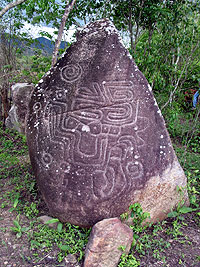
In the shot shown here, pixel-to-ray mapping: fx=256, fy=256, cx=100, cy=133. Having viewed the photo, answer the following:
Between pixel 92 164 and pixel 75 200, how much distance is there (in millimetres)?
385

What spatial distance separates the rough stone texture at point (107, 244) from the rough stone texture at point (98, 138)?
0.25 meters

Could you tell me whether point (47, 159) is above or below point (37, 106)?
below

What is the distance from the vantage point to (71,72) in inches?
109

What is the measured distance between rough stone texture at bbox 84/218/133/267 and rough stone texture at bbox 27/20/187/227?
0.25 m

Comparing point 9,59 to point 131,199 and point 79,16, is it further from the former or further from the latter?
point 131,199

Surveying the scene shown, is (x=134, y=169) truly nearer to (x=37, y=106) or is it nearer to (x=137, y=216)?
(x=137, y=216)

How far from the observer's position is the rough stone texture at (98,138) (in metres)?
2.50

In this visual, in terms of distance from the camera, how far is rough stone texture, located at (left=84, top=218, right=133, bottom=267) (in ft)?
6.98

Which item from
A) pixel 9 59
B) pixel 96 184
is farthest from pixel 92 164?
pixel 9 59

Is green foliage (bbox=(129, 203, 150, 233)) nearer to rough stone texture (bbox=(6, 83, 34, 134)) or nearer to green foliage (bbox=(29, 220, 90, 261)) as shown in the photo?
green foliage (bbox=(29, 220, 90, 261))

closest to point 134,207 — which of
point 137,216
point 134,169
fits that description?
point 137,216

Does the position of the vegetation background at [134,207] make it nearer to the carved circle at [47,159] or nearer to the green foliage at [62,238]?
the green foliage at [62,238]

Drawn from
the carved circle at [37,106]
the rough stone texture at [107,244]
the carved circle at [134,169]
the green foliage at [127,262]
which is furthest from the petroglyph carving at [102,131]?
the green foliage at [127,262]

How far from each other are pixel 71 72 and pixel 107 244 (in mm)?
1744
